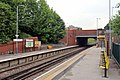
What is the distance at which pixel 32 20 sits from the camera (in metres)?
67.6

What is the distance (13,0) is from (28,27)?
27.6 ft

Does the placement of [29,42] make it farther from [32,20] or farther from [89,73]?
[89,73]

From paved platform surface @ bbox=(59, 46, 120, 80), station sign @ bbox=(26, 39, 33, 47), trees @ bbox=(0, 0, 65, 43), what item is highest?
trees @ bbox=(0, 0, 65, 43)

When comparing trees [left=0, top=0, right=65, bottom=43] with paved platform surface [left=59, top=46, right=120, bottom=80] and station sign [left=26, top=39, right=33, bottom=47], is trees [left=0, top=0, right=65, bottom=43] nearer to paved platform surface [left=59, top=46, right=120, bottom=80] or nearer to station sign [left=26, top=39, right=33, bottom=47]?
station sign [left=26, top=39, right=33, bottom=47]

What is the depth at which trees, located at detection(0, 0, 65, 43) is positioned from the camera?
52438 millimetres

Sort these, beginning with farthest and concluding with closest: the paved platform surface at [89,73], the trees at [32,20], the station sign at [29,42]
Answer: the station sign at [29,42] → the trees at [32,20] → the paved platform surface at [89,73]

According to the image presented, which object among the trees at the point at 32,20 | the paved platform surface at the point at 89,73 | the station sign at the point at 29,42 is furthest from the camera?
the station sign at the point at 29,42

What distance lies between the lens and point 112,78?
17000mm

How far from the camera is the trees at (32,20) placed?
172 feet

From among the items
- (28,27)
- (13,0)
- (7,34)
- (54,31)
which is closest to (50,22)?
(54,31)

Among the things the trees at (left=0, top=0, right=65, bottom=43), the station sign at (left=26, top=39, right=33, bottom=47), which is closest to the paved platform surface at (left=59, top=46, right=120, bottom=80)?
the trees at (left=0, top=0, right=65, bottom=43)

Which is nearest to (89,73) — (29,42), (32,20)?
(29,42)

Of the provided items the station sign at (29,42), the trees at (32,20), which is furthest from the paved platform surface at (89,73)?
the station sign at (29,42)

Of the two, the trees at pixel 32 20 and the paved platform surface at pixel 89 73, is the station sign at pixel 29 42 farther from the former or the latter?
the paved platform surface at pixel 89 73
